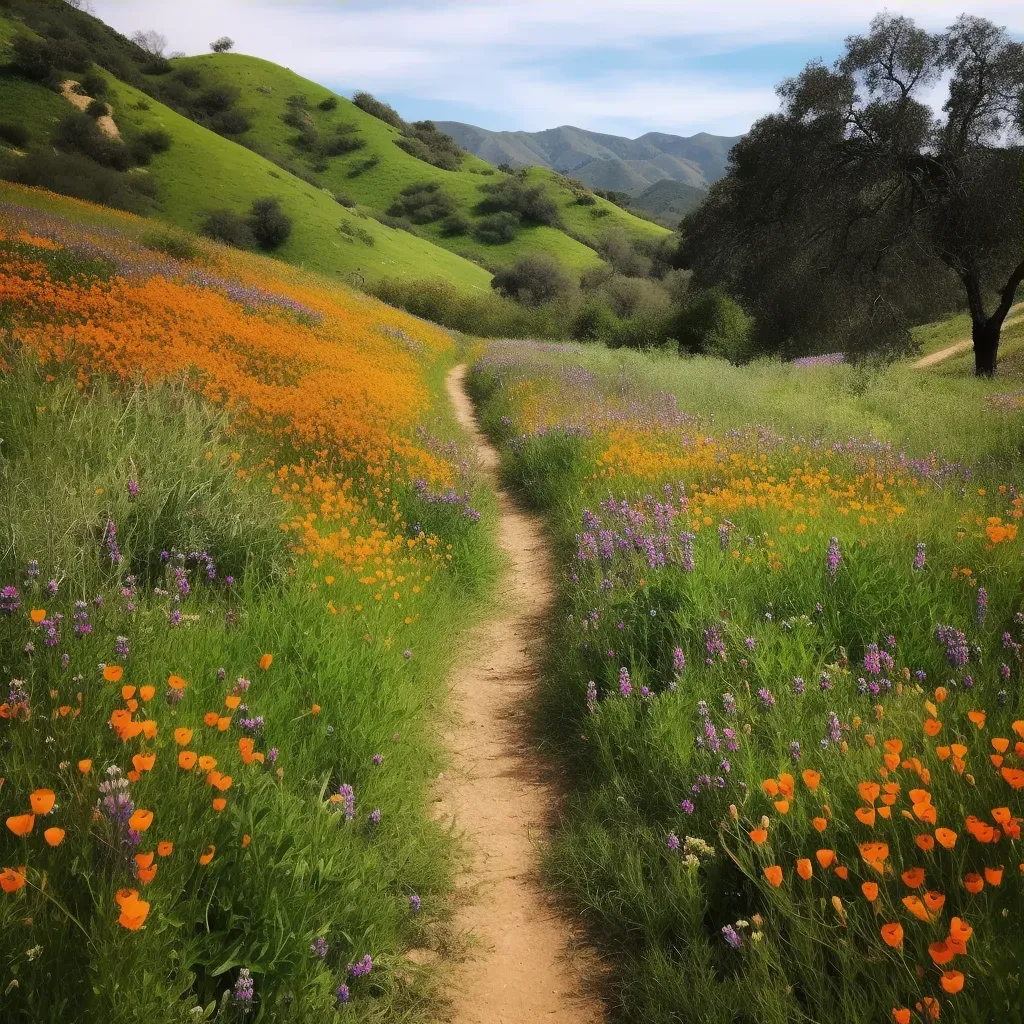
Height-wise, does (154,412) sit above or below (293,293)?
below

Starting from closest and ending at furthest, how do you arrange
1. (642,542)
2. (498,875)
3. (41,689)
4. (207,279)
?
(41,689) < (498,875) < (642,542) < (207,279)

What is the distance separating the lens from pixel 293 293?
63.2ft

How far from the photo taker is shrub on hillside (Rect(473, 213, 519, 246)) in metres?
75.1

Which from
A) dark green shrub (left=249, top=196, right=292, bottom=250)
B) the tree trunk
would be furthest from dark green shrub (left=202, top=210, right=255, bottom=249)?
the tree trunk

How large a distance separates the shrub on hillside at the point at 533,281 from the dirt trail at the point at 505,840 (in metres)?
47.6

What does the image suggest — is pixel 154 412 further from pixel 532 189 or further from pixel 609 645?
pixel 532 189

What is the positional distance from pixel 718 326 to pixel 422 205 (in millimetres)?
61130

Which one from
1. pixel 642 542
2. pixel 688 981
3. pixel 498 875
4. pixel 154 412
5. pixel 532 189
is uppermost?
pixel 532 189

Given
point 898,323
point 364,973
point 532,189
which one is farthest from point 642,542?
point 532,189

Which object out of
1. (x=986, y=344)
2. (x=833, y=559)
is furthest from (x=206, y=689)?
(x=986, y=344)

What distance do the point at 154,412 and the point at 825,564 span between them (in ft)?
18.1

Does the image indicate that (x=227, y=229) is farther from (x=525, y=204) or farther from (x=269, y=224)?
(x=525, y=204)

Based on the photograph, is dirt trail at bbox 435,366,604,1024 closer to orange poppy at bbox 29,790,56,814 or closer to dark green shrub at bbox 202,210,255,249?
orange poppy at bbox 29,790,56,814

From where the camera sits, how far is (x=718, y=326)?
1101 inches
